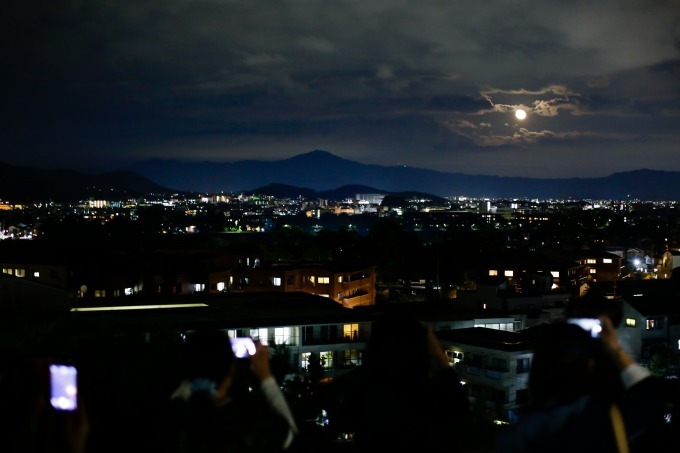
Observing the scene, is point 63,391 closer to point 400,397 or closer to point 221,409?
point 221,409

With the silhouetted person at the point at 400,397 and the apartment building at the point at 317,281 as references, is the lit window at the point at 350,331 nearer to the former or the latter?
the silhouetted person at the point at 400,397

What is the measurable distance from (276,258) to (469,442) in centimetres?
3358

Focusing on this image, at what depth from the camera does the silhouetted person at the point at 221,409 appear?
1876 millimetres

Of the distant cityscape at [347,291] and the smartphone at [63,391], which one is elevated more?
the smartphone at [63,391]

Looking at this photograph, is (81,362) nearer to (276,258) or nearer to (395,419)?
(395,419)

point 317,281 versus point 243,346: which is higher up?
point 243,346

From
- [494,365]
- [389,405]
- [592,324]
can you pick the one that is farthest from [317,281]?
[389,405]

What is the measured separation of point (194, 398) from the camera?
194cm

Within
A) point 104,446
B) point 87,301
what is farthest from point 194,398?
point 87,301

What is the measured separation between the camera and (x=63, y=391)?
6.71 feet

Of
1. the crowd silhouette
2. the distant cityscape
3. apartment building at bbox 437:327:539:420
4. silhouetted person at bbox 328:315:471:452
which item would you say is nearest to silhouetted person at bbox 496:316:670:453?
the crowd silhouette

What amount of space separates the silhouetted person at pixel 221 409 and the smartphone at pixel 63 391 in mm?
308

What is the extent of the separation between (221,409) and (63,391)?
550 mm

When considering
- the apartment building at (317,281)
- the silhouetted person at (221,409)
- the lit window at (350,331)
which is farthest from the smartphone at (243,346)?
the apartment building at (317,281)
